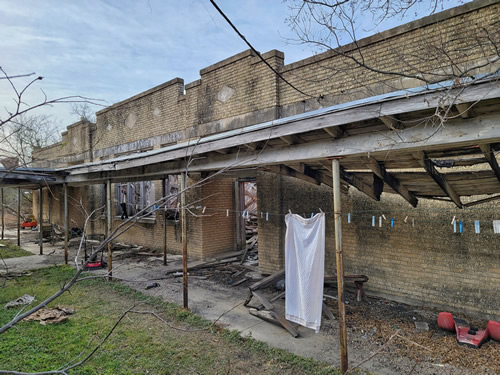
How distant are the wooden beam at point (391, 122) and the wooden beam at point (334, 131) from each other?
0.59 meters

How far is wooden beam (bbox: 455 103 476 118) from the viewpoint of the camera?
9.48ft

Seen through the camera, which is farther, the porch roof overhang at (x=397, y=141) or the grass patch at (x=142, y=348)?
the grass patch at (x=142, y=348)

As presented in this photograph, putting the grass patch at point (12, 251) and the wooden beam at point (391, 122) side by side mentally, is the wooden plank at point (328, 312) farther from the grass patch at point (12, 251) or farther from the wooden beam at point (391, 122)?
the grass patch at point (12, 251)

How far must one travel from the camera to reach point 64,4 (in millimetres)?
2082

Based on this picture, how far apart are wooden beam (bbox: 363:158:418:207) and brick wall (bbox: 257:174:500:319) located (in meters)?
0.58

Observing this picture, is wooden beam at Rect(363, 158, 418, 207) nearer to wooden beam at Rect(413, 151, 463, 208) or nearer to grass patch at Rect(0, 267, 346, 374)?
wooden beam at Rect(413, 151, 463, 208)

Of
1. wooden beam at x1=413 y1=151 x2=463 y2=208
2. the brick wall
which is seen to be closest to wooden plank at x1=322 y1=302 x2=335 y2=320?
the brick wall

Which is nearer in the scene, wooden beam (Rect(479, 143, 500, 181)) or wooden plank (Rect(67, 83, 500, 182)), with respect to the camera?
wooden plank (Rect(67, 83, 500, 182))

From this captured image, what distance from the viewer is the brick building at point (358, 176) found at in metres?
5.16

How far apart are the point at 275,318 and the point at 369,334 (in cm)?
153

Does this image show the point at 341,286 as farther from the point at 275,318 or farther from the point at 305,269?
the point at 275,318

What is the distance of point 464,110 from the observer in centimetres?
291

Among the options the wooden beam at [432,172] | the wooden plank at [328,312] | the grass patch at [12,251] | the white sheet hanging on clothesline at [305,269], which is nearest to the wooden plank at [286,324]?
the white sheet hanging on clothesline at [305,269]

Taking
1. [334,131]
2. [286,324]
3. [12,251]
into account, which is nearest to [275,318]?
[286,324]
